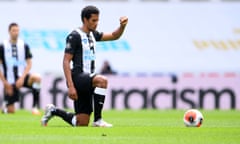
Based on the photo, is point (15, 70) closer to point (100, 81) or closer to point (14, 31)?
point (14, 31)

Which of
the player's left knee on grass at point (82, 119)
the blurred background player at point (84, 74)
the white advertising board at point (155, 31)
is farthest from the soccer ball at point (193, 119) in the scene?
the white advertising board at point (155, 31)

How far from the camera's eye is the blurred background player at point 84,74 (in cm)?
1323

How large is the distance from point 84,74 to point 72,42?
0.49 m

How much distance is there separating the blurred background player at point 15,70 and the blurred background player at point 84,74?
6.37 m

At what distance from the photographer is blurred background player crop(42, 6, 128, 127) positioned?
43.4ft

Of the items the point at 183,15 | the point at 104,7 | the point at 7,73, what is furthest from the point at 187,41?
the point at 7,73

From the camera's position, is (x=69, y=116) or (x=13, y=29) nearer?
(x=69, y=116)

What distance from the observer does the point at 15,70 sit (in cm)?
2092

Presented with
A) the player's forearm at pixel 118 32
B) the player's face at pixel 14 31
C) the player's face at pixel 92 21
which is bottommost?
the player's face at pixel 14 31

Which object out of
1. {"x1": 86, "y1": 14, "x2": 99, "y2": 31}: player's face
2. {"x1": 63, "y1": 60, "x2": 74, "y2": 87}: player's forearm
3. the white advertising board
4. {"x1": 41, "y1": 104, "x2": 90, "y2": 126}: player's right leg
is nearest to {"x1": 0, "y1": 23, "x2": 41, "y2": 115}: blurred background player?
{"x1": 41, "y1": 104, "x2": 90, "y2": 126}: player's right leg

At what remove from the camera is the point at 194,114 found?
13664 mm

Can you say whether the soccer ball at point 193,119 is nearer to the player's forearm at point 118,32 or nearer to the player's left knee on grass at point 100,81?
the player's left knee on grass at point 100,81

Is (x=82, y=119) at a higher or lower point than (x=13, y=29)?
lower

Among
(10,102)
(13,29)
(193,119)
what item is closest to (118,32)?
(193,119)
